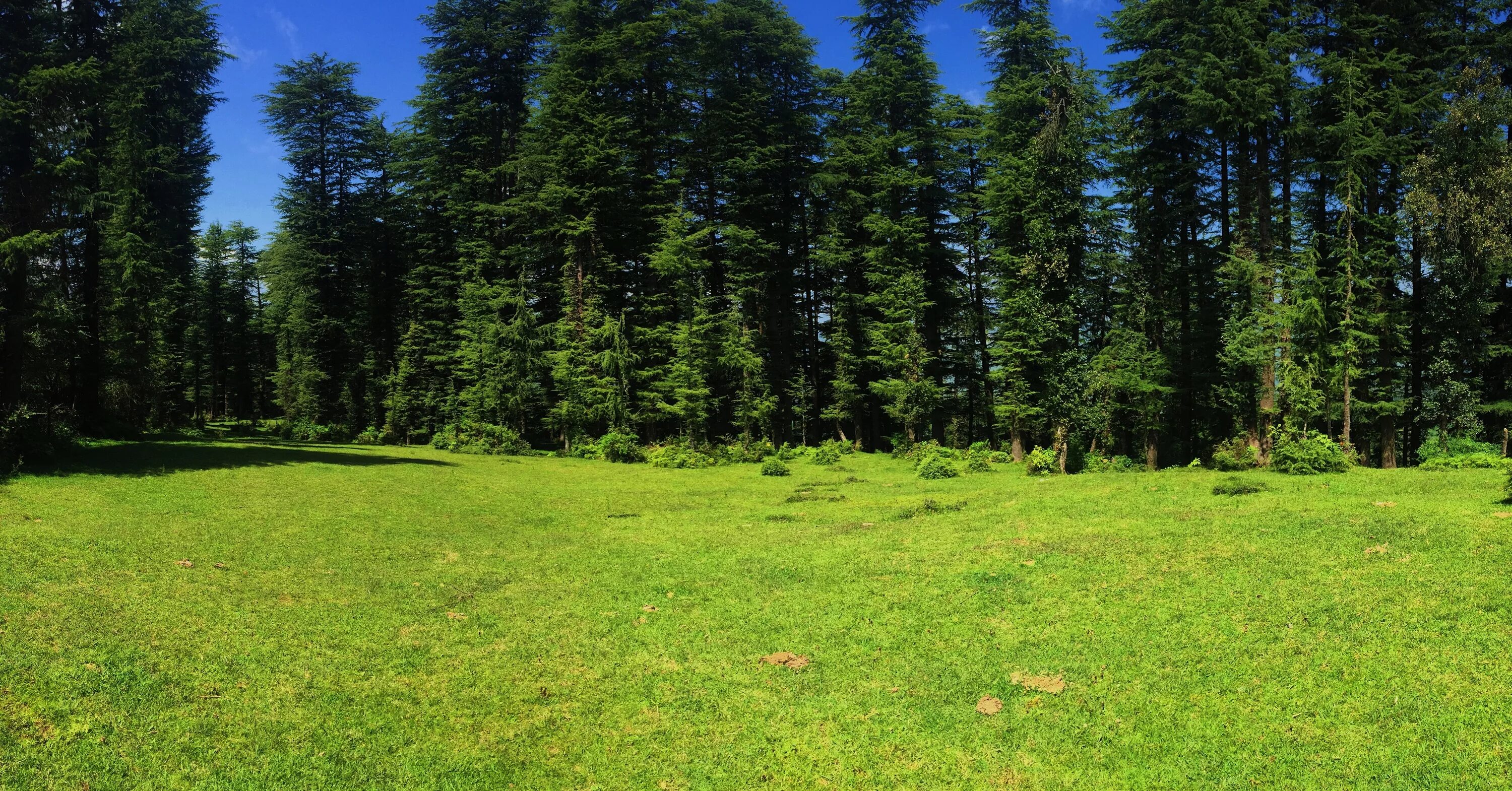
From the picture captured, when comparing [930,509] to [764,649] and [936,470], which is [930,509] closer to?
[936,470]

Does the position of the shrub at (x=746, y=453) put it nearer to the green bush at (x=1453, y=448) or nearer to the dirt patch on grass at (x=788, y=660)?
the dirt patch on grass at (x=788, y=660)

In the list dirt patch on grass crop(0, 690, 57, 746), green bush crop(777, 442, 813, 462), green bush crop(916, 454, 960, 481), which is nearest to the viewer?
dirt patch on grass crop(0, 690, 57, 746)

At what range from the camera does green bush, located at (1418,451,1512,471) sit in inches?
723

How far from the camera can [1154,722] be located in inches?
266

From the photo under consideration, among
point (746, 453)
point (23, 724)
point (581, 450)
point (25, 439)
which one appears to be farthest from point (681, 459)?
point (23, 724)

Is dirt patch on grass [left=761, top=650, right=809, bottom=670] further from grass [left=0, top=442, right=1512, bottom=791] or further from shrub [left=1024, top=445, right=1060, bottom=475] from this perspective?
shrub [left=1024, top=445, right=1060, bottom=475]

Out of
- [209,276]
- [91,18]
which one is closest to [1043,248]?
[91,18]

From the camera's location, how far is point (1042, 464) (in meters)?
25.3

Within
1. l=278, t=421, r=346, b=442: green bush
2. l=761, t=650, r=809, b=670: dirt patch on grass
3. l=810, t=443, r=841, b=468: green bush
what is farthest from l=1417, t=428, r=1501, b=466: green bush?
l=278, t=421, r=346, b=442: green bush

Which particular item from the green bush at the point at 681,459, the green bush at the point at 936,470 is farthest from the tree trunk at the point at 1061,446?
the green bush at the point at 681,459

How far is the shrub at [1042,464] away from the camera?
2531 cm

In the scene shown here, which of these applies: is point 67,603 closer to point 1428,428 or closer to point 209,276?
point 1428,428

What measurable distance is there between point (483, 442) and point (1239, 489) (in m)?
31.0

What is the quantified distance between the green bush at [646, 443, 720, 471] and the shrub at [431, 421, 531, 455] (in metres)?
7.67
